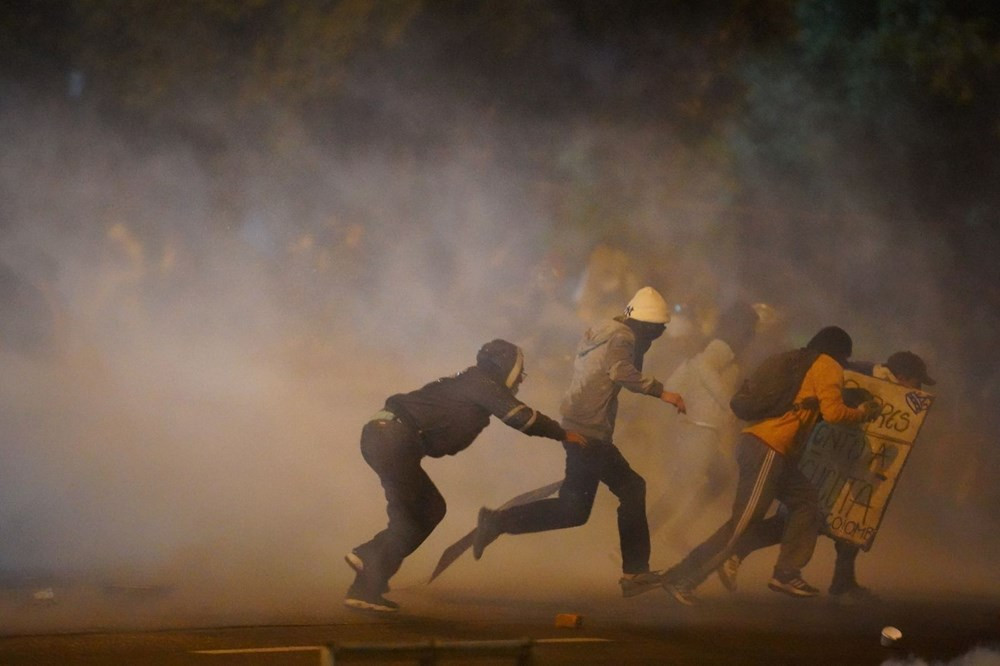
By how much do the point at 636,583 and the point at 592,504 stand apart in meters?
0.78

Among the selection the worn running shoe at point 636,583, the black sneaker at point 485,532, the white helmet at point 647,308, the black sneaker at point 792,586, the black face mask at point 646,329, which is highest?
the white helmet at point 647,308

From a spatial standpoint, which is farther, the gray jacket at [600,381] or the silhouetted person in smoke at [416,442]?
the gray jacket at [600,381]

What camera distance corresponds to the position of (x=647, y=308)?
499 inches

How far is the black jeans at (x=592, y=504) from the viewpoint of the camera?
12.2 meters

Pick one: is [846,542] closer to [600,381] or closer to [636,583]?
[636,583]

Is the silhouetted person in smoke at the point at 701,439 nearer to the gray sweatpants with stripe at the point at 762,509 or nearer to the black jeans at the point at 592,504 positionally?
the gray sweatpants with stripe at the point at 762,509

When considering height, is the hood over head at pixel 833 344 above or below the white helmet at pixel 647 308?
below

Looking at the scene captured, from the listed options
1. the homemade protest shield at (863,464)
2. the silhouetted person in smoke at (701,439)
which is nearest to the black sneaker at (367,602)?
the silhouetted person in smoke at (701,439)

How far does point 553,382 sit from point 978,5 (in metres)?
6.50

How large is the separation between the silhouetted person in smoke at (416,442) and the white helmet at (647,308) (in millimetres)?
1490

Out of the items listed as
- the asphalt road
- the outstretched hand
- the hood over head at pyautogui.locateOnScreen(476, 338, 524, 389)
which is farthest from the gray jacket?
the asphalt road

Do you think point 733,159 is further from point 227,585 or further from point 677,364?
point 227,585

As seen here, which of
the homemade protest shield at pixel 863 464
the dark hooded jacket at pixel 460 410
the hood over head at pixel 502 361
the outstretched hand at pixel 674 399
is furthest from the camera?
the homemade protest shield at pixel 863 464

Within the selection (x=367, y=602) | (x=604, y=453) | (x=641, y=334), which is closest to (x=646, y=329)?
(x=641, y=334)
